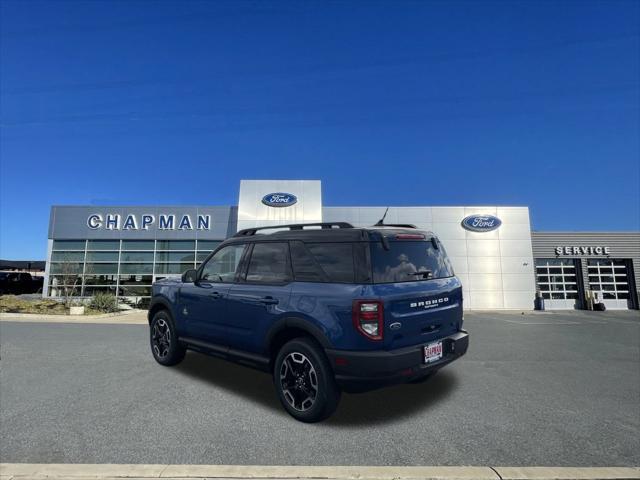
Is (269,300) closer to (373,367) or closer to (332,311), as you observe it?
(332,311)

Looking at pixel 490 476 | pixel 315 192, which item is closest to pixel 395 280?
pixel 490 476

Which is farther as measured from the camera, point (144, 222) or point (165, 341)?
point (144, 222)

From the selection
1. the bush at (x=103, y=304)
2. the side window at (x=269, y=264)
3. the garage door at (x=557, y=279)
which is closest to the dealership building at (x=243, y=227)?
the garage door at (x=557, y=279)

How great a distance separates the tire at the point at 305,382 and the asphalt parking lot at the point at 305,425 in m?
0.13

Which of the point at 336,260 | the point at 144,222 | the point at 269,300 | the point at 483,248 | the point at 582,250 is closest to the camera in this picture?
the point at 336,260

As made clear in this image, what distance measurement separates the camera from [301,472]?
2348 millimetres

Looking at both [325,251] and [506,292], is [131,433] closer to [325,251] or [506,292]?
[325,251]

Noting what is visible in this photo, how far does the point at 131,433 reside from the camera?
300 centimetres

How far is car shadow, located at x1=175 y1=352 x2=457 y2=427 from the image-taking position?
3.34m

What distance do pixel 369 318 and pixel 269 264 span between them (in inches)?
58.1

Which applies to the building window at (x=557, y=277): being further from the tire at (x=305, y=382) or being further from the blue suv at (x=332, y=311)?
the tire at (x=305, y=382)

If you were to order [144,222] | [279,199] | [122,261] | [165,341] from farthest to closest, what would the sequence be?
[144,222] → [122,261] → [279,199] → [165,341]

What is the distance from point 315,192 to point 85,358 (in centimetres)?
1592

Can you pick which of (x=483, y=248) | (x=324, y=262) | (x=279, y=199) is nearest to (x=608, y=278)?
(x=483, y=248)
